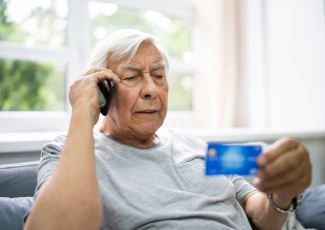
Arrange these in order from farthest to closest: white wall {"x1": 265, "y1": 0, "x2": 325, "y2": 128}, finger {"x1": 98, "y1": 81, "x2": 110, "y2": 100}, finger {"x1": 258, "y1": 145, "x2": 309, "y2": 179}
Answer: white wall {"x1": 265, "y1": 0, "x2": 325, "y2": 128} → finger {"x1": 98, "y1": 81, "x2": 110, "y2": 100} → finger {"x1": 258, "y1": 145, "x2": 309, "y2": 179}

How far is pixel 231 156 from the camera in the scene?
636mm

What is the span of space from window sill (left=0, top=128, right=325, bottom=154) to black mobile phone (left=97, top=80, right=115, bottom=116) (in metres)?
0.47

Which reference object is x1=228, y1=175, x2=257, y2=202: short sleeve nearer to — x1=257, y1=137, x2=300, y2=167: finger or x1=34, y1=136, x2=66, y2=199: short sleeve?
x1=257, y1=137, x2=300, y2=167: finger

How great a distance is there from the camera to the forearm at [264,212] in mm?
804

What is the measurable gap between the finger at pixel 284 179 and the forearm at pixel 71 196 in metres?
0.44

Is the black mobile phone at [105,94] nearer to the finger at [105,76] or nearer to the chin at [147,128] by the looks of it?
the finger at [105,76]

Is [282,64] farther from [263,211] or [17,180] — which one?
[17,180]

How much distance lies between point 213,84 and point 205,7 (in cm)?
80

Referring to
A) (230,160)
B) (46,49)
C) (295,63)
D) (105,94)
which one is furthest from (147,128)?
(295,63)

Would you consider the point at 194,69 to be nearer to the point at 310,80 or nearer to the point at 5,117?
the point at 310,80

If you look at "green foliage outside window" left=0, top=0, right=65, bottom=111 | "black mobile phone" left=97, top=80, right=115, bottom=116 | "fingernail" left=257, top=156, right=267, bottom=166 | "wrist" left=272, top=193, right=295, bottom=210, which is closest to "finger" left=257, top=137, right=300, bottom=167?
"fingernail" left=257, top=156, right=267, bottom=166

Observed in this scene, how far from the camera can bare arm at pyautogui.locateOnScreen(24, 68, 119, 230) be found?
651 millimetres

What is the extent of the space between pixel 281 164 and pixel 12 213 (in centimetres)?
89

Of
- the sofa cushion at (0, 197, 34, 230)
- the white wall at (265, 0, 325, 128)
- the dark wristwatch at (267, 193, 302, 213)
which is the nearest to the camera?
the dark wristwatch at (267, 193, 302, 213)
